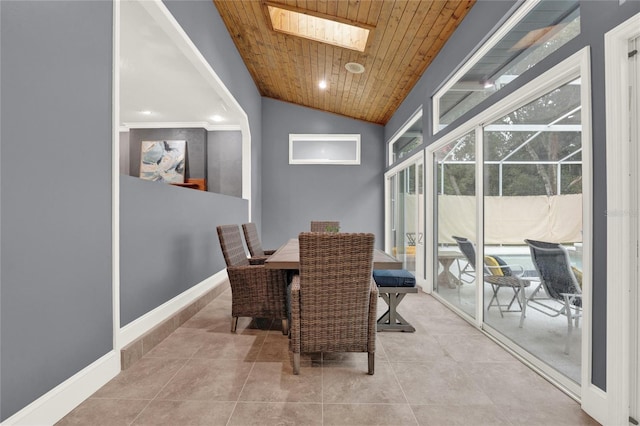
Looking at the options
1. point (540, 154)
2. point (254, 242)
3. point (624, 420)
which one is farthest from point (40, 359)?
point (540, 154)

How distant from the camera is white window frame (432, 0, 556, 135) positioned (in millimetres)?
2194

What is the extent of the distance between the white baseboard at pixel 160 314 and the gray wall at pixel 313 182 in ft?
10.5

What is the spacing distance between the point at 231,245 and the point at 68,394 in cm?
147

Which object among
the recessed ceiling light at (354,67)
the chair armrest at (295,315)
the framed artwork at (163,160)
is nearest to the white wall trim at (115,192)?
the chair armrest at (295,315)

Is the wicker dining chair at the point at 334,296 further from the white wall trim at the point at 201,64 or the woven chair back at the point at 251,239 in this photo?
the white wall trim at the point at 201,64

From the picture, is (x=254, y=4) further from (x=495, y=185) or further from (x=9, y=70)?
(x=495, y=185)

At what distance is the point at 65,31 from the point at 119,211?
104 centimetres

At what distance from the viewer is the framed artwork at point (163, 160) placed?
603 centimetres

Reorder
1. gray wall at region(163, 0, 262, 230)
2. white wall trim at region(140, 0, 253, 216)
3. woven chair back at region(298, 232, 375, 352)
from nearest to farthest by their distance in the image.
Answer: woven chair back at region(298, 232, 375, 352) < white wall trim at region(140, 0, 253, 216) < gray wall at region(163, 0, 262, 230)

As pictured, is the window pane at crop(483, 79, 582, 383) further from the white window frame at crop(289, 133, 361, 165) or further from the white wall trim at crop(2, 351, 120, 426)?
the white window frame at crop(289, 133, 361, 165)

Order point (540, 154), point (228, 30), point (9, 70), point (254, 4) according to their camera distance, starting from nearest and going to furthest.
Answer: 1. point (9, 70)
2. point (540, 154)
3. point (254, 4)
4. point (228, 30)

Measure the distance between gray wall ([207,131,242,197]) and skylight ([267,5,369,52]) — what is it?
9.05 ft

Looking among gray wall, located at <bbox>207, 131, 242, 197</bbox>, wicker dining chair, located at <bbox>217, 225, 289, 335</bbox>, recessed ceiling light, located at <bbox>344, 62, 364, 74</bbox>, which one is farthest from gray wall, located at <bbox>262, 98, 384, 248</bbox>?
wicker dining chair, located at <bbox>217, 225, 289, 335</bbox>

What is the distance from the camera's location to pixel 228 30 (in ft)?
13.8
